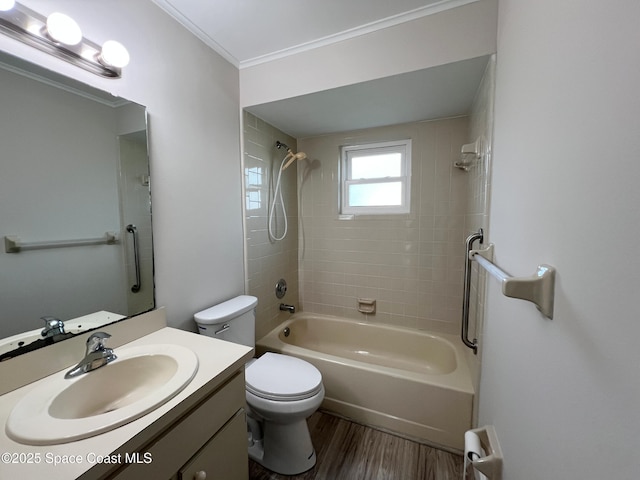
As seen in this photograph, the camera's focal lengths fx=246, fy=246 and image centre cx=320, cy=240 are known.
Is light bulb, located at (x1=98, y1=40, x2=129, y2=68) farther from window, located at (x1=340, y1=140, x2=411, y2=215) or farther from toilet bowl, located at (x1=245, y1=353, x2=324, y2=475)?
window, located at (x1=340, y1=140, x2=411, y2=215)

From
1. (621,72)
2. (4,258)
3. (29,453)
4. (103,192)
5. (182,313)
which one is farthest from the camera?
(182,313)

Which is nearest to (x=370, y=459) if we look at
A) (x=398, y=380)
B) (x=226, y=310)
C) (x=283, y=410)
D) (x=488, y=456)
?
(x=398, y=380)

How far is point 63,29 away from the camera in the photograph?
0.87 m

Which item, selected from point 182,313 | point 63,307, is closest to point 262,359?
point 182,313

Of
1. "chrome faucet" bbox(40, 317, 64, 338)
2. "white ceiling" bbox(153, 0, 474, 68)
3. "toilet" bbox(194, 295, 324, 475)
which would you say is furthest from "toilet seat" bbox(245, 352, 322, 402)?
"white ceiling" bbox(153, 0, 474, 68)

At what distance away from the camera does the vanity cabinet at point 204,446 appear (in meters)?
0.66

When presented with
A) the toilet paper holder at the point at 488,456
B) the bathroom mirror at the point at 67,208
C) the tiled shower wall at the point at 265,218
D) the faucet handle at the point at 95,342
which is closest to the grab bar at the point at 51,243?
the bathroom mirror at the point at 67,208

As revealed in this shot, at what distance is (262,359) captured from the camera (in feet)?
5.15

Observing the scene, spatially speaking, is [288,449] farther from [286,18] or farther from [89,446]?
[286,18]

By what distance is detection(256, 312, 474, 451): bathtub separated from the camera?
1472mm

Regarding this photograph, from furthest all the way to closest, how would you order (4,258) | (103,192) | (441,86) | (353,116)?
(353,116) → (441,86) → (103,192) → (4,258)

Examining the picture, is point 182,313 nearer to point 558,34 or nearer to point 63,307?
point 63,307

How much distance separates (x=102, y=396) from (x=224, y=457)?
1.62ft

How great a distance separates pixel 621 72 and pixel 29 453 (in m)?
1.36
